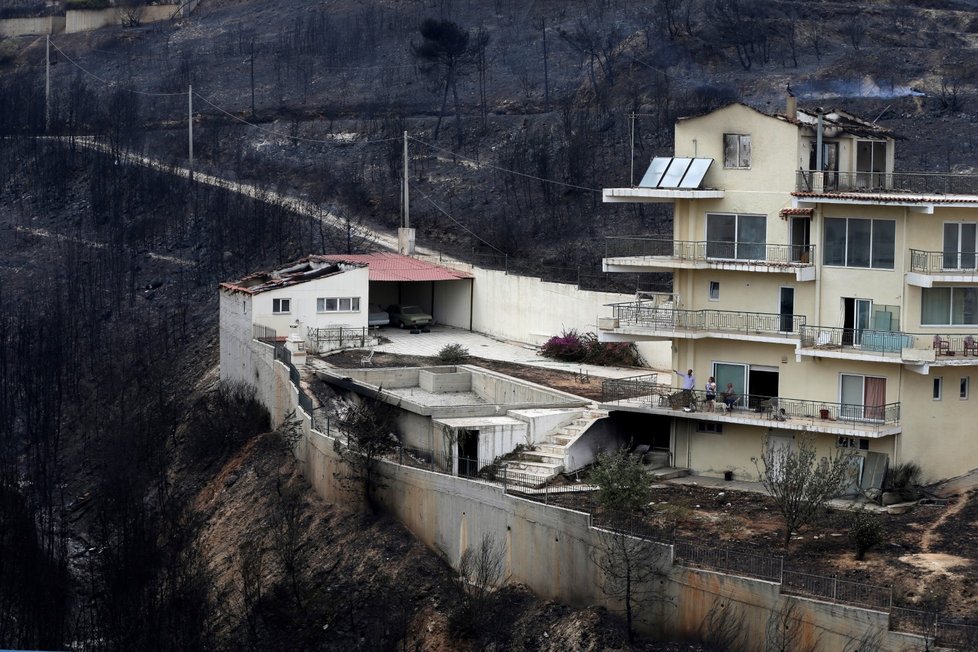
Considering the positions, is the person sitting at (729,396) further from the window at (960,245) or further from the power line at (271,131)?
the power line at (271,131)

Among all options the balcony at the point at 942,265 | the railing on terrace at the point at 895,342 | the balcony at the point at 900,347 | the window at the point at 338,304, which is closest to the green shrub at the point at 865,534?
the balcony at the point at 900,347

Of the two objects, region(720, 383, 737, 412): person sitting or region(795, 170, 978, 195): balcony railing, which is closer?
region(795, 170, 978, 195): balcony railing

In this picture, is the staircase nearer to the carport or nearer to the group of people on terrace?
the group of people on terrace

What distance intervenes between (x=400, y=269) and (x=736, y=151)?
76.6 feet

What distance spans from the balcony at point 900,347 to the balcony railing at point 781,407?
1234 millimetres

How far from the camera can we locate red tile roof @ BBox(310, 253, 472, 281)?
6662 cm

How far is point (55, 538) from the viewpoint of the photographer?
200 feet

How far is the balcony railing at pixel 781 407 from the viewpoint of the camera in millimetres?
43719

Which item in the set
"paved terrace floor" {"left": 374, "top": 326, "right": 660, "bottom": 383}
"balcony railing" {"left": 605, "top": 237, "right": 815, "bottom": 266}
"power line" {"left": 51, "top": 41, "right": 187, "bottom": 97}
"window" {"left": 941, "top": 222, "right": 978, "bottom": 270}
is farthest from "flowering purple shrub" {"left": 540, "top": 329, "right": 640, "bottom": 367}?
"power line" {"left": 51, "top": 41, "right": 187, "bottom": 97}

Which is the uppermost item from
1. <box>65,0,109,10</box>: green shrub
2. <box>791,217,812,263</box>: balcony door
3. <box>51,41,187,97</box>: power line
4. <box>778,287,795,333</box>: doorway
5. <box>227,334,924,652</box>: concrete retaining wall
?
<box>65,0,109,10</box>: green shrub

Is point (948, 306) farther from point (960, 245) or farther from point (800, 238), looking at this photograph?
point (800, 238)

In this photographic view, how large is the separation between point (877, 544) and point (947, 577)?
2.33 metres

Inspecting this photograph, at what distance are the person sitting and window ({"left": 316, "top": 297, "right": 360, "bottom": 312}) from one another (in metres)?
19.7

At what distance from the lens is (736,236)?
47000 millimetres
